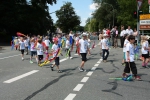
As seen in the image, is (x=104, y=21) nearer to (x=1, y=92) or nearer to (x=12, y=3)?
(x=12, y=3)

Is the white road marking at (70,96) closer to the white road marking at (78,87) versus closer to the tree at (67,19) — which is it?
the white road marking at (78,87)

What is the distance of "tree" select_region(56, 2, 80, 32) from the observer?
96750 mm

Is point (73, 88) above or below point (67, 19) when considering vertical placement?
below

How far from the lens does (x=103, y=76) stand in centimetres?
944

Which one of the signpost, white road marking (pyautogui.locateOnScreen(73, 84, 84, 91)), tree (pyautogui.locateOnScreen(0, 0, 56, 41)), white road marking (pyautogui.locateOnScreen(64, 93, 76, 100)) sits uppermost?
tree (pyautogui.locateOnScreen(0, 0, 56, 41))

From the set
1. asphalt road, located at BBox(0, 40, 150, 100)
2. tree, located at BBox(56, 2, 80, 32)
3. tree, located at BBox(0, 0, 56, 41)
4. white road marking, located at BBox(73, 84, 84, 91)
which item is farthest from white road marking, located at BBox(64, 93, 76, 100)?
tree, located at BBox(56, 2, 80, 32)

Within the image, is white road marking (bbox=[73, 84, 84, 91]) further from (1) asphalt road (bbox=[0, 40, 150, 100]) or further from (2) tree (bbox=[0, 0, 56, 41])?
(2) tree (bbox=[0, 0, 56, 41])

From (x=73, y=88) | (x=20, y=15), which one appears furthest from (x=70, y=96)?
(x=20, y=15)

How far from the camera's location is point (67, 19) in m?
97.1

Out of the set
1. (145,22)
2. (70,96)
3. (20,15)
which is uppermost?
(20,15)

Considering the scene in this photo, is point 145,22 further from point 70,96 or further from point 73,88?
point 70,96

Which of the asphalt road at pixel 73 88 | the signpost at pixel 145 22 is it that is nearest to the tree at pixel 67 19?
the signpost at pixel 145 22

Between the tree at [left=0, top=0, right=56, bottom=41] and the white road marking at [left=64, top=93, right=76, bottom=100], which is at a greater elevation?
the tree at [left=0, top=0, right=56, bottom=41]

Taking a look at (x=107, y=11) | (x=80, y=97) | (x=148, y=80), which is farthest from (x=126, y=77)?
(x=107, y=11)
